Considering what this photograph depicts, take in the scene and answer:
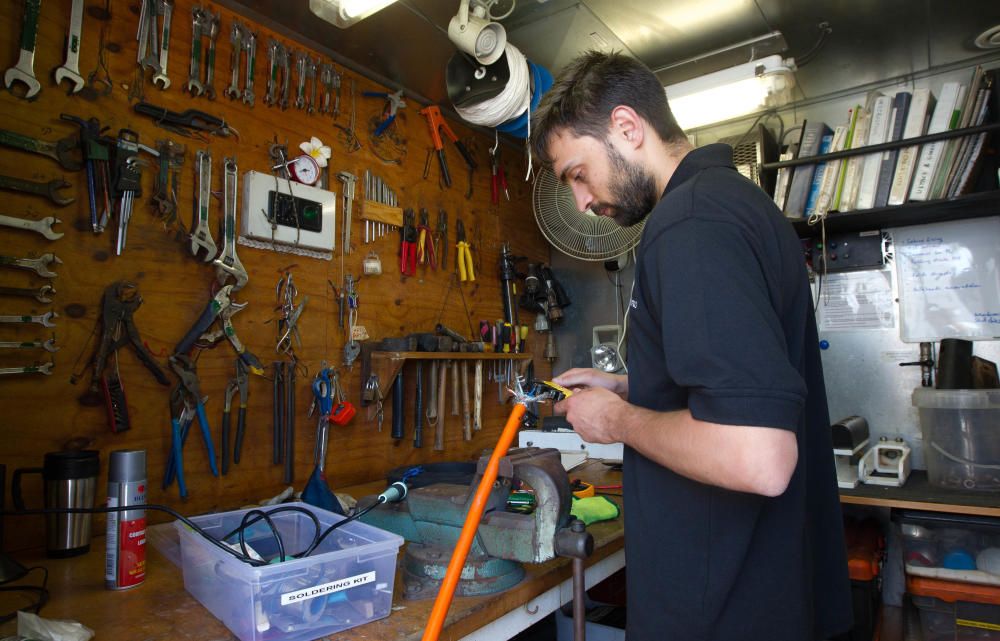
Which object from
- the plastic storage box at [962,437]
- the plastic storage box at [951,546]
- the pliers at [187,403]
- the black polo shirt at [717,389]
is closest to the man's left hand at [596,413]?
the black polo shirt at [717,389]

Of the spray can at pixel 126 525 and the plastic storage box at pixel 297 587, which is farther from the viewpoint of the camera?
the spray can at pixel 126 525

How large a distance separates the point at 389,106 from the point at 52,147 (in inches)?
47.1

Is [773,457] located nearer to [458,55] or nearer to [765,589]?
[765,589]

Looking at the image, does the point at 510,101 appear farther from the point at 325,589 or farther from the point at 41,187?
the point at 325,589

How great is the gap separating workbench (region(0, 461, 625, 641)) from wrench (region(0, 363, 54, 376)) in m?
0.41

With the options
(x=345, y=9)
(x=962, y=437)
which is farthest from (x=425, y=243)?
(x=962, y=437)

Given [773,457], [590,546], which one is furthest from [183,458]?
[773,457]

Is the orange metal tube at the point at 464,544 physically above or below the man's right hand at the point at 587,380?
below

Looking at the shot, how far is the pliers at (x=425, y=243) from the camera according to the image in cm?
239

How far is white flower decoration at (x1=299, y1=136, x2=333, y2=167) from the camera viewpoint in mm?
1975

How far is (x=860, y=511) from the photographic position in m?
2.52

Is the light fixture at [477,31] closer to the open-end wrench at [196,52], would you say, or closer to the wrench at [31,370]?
the open-end wrench at [196,52]

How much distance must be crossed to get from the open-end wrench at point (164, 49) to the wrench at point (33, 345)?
29.7 inches

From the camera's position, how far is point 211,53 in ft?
5.71
